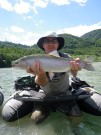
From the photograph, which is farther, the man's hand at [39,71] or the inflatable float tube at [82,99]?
the inflatable float tube at [82,99]

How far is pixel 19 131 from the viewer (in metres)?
6.91

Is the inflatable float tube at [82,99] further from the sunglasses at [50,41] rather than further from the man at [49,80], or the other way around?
the sunglasses at [50,41]

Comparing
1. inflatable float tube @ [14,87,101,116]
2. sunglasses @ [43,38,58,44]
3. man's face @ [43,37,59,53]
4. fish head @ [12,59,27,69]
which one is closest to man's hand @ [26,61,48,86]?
fish head @ [12,59,27,69]

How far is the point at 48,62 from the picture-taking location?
21.5 ft

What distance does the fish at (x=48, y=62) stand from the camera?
6.54m

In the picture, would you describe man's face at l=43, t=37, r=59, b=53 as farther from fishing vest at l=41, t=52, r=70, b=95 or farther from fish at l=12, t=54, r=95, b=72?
fish at l=12, t=54, r=95, b=72

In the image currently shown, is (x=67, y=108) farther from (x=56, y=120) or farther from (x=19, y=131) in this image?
(x=19, y=131)

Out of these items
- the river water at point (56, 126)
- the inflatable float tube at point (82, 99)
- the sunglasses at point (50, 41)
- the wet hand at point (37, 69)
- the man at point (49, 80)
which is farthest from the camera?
the sunglasses at point (50, 41)

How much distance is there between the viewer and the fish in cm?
654

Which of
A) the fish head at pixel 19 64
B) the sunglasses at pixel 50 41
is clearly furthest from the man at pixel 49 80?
the fish head at pixel 19 64

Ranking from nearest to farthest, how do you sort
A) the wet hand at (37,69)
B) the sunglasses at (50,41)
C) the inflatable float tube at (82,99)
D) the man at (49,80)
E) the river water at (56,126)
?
the wet hand at (37,69), the river water at (56,126), the man at (49,80), the inflatable float tube at (82,99), the sunglasses at (50,41)

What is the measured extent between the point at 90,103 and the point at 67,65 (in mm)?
1676

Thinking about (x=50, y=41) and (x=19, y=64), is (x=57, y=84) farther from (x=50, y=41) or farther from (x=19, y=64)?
(x=19, y=64)

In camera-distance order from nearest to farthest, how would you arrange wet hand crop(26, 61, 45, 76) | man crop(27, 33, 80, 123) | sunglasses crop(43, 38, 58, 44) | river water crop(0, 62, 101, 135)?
wet hand crop(26, 61, 45, 76) → river water crop(0, 62, 101, 135) → man crop(27, 33, 80, 123) → sunglasses crop(43, 38, 58, 44)
